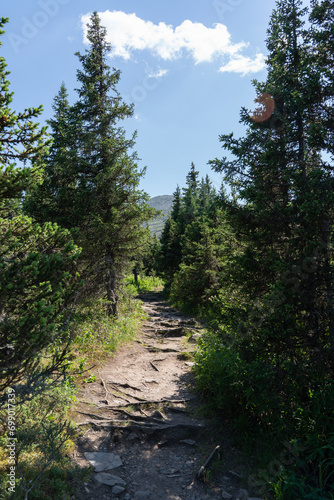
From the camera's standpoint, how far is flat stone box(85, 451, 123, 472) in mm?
5188

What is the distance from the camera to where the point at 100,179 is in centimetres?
1316

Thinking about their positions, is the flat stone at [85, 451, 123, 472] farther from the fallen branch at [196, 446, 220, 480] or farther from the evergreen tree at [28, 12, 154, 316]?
the evergreen tree at [28, 12, 154, 316]

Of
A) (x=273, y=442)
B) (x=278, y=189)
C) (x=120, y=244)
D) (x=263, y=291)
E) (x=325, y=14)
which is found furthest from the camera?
(x=120, y=244)

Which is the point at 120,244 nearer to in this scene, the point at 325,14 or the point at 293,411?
the point at 293,411

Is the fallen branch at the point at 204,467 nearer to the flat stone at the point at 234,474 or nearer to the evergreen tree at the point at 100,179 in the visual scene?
the flat stone at the point at 234,474

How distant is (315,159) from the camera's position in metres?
7.51

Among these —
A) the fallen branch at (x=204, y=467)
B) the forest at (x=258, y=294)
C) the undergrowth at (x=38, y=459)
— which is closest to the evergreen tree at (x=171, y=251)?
the forest at (x=258, y=294)

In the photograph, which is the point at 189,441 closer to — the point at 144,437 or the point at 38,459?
the point at 144,437

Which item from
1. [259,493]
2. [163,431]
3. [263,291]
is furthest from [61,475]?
[263,291]

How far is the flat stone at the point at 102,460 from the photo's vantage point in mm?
5188

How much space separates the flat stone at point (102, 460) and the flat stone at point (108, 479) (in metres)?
0.15

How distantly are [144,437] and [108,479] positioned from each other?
1512 mm

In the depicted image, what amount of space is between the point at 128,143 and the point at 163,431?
41.0 feet

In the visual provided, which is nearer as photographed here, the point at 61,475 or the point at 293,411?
the point at 61,475
